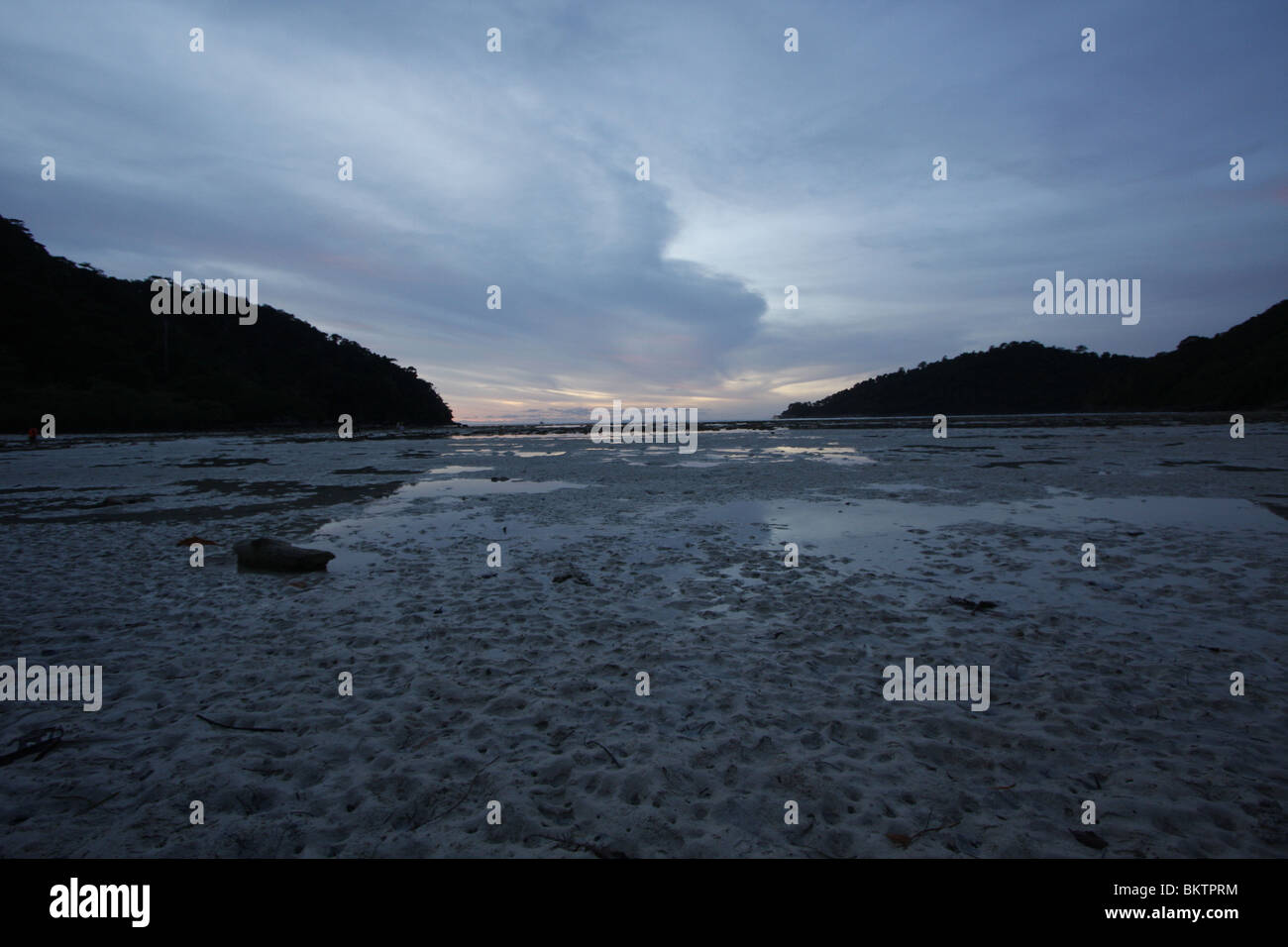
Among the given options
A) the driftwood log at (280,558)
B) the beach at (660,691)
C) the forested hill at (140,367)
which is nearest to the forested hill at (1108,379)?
the beach at (660,691)

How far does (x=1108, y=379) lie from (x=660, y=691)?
620 feet

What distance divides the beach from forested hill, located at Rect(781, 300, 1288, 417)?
110455mm

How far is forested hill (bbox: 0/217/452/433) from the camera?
2805 inches

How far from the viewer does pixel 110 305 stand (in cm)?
10694

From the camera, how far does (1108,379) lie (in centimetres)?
14625

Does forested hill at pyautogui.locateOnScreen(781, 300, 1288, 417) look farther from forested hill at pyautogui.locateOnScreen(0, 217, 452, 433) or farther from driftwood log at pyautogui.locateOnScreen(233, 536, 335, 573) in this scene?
forested hill at pyautogui.locateOnScreen(0, 217, 452, 433)

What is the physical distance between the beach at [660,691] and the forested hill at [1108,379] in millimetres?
110455

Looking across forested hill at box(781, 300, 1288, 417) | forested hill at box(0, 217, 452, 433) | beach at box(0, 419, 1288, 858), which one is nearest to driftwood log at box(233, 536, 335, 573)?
beach at box(0, 419, 1288, 858)

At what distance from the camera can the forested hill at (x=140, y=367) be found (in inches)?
2805

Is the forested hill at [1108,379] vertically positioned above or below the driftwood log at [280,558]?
above

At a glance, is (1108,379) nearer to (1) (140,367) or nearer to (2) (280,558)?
(2) (280,558)

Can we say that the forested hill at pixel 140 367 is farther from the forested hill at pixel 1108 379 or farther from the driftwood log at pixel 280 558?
the forested hill at pixel 1108 379

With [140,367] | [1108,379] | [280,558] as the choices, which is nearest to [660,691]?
[280,558]
